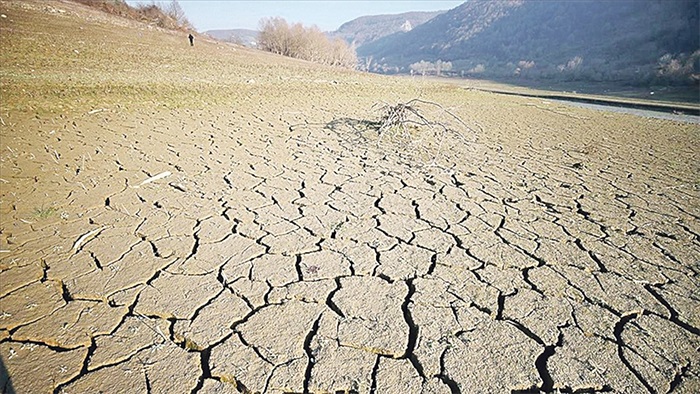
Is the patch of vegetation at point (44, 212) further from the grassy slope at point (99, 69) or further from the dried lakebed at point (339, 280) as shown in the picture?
the grassy slope at point (99, 69)

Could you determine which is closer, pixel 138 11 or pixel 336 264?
pixel 336 264

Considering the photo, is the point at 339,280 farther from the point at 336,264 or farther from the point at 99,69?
the point at 99,69

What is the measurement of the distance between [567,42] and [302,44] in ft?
163

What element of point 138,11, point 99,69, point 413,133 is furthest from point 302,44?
point 413,133

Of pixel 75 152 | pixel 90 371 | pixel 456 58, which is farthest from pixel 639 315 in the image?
pixel 456 58

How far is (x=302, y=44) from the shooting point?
37.4 meters

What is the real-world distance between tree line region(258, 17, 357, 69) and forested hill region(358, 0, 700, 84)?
21007 mm

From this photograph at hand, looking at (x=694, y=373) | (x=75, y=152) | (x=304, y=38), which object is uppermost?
(x=304, y=38)

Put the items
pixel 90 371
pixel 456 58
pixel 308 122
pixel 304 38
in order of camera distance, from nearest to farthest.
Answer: pixel 90 371, pixel 308 122, pixel 304 38, pixel 456 58

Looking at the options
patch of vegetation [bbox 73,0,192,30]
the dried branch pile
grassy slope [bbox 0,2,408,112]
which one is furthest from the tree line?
the dried branch pile

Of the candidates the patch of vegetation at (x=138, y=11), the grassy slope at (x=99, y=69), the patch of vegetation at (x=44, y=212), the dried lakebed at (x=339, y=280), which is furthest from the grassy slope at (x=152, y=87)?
the patch of vegetation at (x=138, y=11)

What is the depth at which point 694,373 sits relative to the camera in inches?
60.0

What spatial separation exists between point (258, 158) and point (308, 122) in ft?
8.38

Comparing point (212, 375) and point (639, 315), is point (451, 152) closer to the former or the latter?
point (639, 315)
